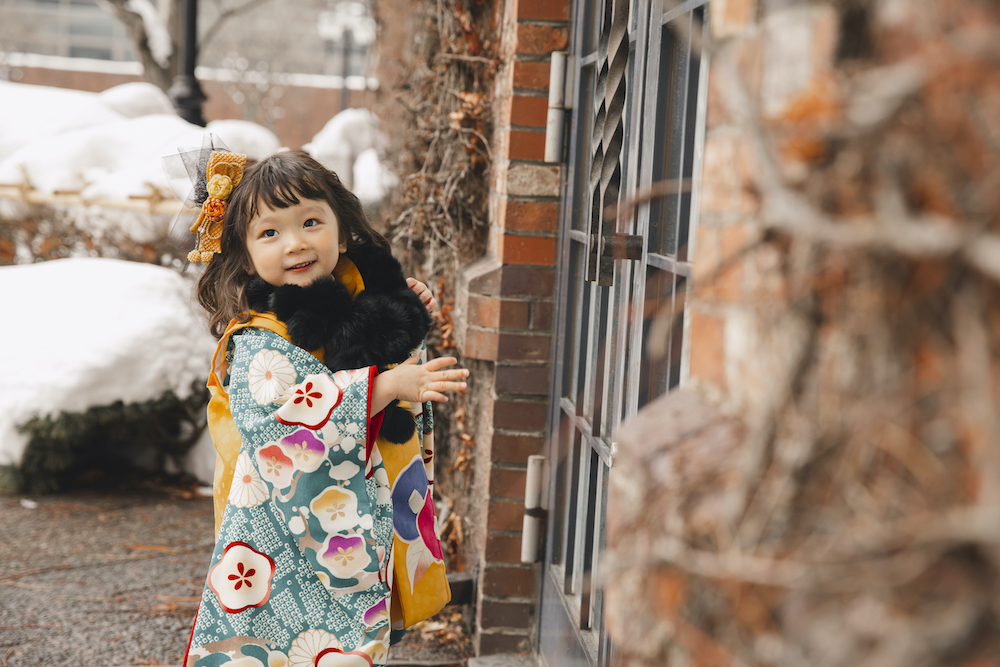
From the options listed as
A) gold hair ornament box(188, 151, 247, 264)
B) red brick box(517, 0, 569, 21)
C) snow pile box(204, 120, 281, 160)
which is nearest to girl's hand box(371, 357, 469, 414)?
gold hair ornament box(188, 151, 247, 264)

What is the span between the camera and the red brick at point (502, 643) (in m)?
2.78

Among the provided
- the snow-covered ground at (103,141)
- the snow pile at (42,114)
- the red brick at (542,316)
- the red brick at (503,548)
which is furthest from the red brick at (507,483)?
the snow pile at (42,114)

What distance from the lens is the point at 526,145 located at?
8.63 feet

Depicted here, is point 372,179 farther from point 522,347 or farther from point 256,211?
point 256,211

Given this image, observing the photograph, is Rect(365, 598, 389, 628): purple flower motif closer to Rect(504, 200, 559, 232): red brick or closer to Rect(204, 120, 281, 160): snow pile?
Rect(504, 200, 559, 232): red brick

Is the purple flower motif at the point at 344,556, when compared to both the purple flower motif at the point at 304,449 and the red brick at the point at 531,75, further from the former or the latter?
the red brick at the point at 531,75

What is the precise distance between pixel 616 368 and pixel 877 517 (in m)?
1.45

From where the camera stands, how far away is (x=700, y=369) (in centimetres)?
94

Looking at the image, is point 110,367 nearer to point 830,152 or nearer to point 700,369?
point 700,369

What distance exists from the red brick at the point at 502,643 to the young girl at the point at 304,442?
688 mm

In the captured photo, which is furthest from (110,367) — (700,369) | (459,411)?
(700,369)

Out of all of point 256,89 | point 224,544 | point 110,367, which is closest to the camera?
point 224,544

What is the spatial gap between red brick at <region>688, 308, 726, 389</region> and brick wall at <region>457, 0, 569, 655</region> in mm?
1709

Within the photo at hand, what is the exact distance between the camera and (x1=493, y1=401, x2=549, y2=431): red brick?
8.84 feet
